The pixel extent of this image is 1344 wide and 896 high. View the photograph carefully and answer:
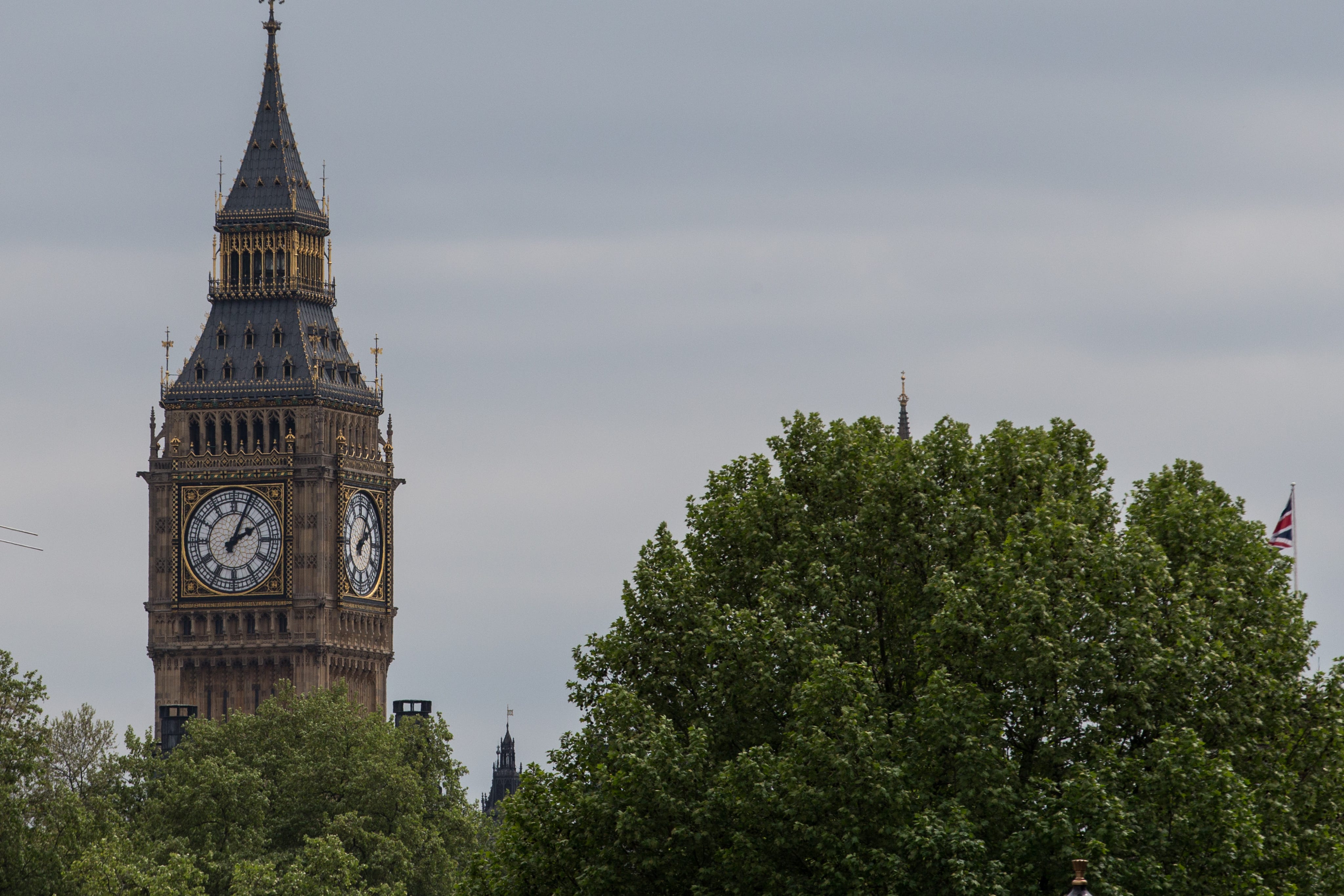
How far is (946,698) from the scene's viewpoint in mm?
83875

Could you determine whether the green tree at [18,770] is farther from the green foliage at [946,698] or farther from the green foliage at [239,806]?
the green foliage at [946,698]

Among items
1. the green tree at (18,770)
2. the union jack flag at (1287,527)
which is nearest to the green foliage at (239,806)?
the green tree at (18,770)

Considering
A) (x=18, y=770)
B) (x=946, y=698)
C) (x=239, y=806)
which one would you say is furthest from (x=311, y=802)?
(x=946, y=698)

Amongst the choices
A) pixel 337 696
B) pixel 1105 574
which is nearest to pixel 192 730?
pixel 337 696

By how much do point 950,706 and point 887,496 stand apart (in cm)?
831

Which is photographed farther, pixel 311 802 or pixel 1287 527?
pixel 311 802

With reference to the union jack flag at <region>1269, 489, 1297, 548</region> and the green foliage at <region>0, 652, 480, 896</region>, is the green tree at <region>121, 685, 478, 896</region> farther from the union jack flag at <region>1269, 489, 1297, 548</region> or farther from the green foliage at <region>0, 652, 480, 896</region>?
the union jack flag at <region>1269, 489, 1297, 548</region>

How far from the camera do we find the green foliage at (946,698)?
82500mm

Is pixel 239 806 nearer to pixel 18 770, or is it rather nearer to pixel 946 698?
pixel 18 770

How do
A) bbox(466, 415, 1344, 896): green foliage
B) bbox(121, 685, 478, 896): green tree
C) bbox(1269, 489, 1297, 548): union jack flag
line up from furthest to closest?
1. bbox(121, 685, 478, 896): green tree
2. bbox(1269, 489, 1297, 548): union jack flag
3. bbox(466, 415, 1344, 896): green foliage

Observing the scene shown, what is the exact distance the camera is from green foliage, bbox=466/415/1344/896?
82.5 meters

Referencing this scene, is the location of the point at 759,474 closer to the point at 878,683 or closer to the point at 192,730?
the point at 878,683

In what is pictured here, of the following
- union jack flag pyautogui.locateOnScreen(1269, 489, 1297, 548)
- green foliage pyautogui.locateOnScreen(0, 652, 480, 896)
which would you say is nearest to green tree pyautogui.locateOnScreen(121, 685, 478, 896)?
green foliage pyautogui.locateOnScreen(0, 652, 480, 896)

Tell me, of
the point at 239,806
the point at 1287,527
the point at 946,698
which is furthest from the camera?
the point at 239,806
